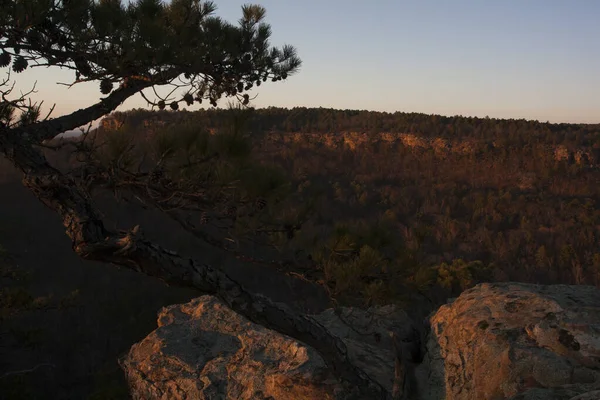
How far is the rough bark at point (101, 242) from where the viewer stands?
200 centimetres

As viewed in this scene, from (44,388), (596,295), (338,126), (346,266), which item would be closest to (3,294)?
(44,388)

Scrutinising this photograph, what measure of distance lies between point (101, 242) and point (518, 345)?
309 cm

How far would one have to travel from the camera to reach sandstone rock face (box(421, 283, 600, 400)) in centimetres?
293

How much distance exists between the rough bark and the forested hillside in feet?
1.63

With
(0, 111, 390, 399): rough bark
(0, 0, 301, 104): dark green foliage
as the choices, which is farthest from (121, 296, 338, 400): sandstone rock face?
(0, 0, 301, 104): dark green foliage

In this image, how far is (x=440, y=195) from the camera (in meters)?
21.4

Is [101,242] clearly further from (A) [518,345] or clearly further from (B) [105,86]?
(A) [518,345]


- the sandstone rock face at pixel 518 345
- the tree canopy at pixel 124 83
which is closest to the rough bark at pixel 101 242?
the tree canopy at pixel 124 83

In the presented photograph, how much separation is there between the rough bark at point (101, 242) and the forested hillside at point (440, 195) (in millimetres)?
497

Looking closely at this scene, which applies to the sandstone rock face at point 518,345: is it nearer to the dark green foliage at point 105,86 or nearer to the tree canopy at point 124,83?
the tree canopy at point 124,83

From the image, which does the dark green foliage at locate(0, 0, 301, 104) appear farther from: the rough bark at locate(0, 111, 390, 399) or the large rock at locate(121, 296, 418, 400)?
the large rock at locate(121, 296, 418, 400)

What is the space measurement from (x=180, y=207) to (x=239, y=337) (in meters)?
3.20

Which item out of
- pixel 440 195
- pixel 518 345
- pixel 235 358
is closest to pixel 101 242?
pixel 518 345

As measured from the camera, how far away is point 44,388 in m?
8.41
